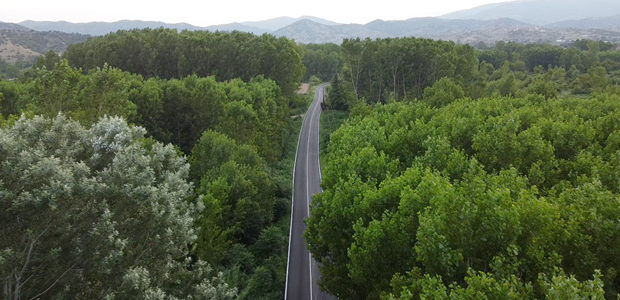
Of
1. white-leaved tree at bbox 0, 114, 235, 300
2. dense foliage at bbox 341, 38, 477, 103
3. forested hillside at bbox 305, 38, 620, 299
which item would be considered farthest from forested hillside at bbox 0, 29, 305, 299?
dense foliage at bbox 341, 38, 477, 103

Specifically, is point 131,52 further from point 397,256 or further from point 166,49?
point 397,256

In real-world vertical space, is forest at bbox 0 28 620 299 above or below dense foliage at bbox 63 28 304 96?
below

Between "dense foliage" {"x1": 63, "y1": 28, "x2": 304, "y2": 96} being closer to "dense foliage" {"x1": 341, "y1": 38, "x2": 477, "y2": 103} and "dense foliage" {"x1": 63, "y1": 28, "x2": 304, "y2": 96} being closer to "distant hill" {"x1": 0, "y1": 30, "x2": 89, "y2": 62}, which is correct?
"dense foliage" {"x1": 341, "y1": 38, "x2": 477, "y2": 103}

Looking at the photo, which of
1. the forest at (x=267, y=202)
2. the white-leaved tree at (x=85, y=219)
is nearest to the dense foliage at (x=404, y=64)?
the forest at (x=267, y=202)

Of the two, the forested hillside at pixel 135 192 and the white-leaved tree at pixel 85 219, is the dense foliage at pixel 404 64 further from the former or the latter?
the white-leaved tree at pixel 85 219

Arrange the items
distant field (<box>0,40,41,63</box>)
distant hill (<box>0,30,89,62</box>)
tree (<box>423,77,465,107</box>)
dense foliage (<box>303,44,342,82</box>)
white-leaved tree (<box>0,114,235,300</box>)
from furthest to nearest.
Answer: distant hill (<box>0,30,89,62</box>) → distant field (<box>0,40,41,63</box>) → dense foliage (<box>303,44,342,82</box>) → tree (<box>423,77,465,107</box>) → white-leaved tree (<box>0,114,235,300</box>)

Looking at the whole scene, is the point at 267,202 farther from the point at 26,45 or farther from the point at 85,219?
the point at 26,45
